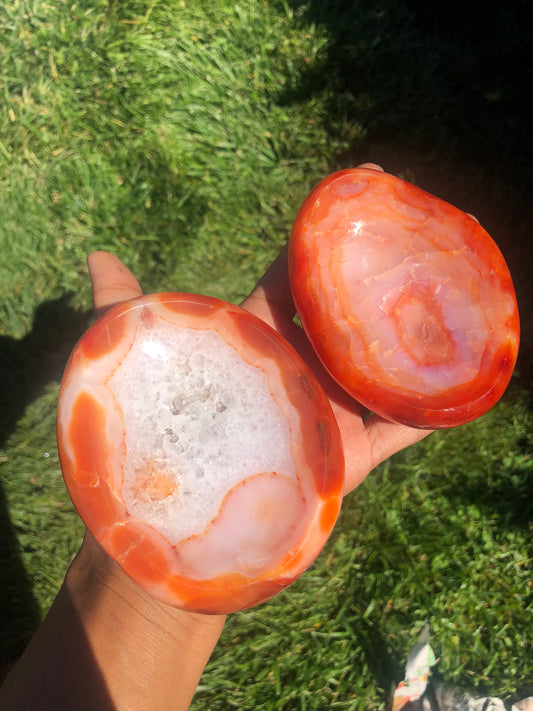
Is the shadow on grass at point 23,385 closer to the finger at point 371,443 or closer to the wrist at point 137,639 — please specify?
the wrist at point 137,639

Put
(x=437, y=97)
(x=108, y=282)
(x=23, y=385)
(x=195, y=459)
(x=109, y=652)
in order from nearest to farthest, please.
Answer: (x=195, y=459)
(x=109, y=652)
(x=108, y=282)
(x=23, y=385)
(x=437, y=97)

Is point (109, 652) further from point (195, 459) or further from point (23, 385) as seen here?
point (23, 385)

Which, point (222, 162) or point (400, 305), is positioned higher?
point (400, 305)

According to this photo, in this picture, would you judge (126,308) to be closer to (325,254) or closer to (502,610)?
(325,254)

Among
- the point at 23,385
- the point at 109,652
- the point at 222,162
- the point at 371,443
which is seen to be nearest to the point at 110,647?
the point at 109,652

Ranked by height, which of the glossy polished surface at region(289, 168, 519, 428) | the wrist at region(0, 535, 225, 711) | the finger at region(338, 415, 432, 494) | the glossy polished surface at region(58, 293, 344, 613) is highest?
the glossy polished surface at region(289, 168, 519, 428)

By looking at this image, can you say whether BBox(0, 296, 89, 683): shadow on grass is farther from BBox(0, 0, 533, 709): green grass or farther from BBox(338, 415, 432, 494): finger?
BBox(338, 415, 432, 494): finger

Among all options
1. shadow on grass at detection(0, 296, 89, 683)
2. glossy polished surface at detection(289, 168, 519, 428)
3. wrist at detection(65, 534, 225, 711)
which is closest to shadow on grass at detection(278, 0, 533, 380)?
glossy polished surface at detection(289, 168, 519, 428)
